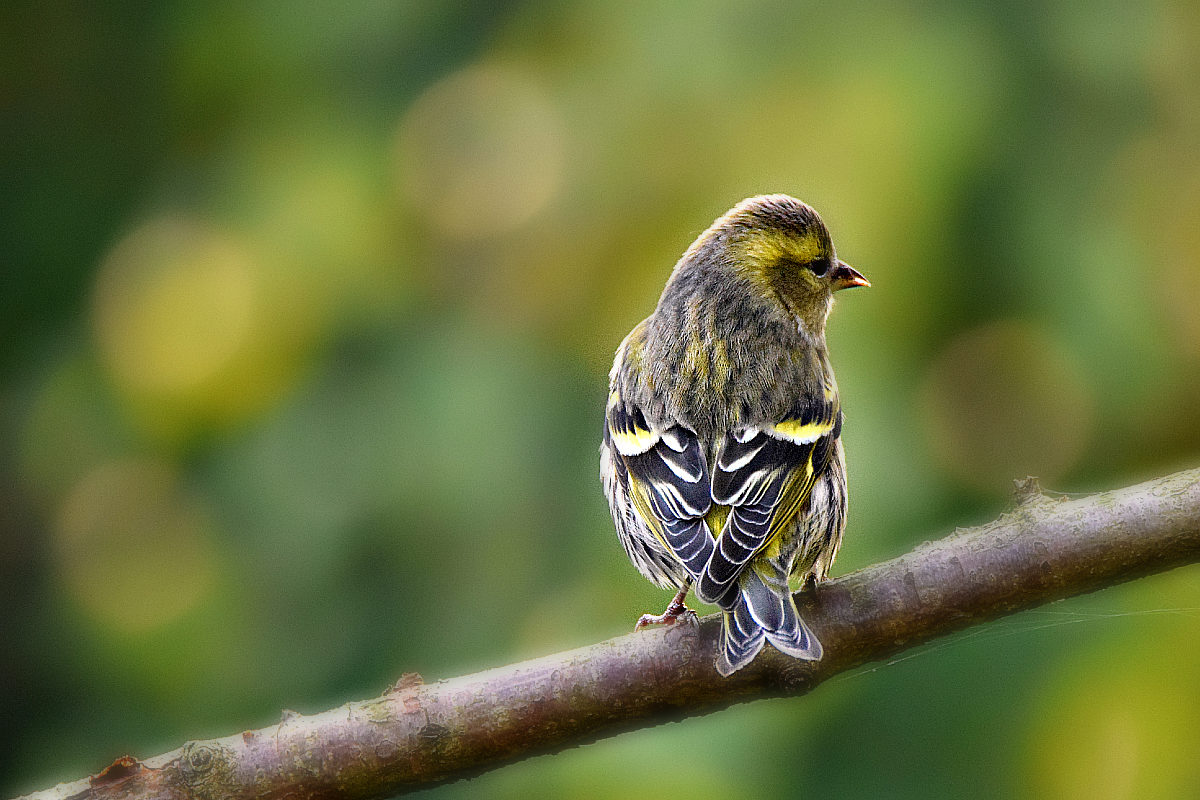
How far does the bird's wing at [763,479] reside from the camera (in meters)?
3.33

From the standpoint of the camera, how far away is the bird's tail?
9.83 ft

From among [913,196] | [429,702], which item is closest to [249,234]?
[913,196]

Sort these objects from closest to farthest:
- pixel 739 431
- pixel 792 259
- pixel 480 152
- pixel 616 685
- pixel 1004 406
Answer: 1. pixel 616 685
2. pixel 739 431
3. pixel 792 259
4. pixel 1004 406
5. pixel 480 152

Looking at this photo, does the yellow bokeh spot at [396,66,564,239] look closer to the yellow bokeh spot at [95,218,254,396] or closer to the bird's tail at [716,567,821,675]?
the yellow bokeh spot at [95,218,254,396]

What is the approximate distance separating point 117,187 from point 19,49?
3.50 ft

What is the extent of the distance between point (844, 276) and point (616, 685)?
6.12ft

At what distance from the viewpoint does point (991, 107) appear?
17.0 ft

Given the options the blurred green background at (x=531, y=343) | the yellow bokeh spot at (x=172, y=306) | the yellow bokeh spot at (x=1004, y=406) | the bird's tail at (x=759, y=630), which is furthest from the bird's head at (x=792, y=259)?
the yellow bokeh spot at (x=172, y=306)

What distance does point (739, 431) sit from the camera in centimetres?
375

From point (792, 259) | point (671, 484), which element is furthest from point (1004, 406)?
point (671, 484)

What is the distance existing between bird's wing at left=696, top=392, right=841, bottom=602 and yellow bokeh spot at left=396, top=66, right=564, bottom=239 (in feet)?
7.65

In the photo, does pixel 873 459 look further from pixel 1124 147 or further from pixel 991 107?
pixel 1124 147

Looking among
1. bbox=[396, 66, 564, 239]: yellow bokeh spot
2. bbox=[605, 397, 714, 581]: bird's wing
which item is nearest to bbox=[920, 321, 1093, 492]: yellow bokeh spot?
bbox=[605, 397, 714, 581]: bird's wing

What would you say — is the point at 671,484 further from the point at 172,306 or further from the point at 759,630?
the point at 172,306
